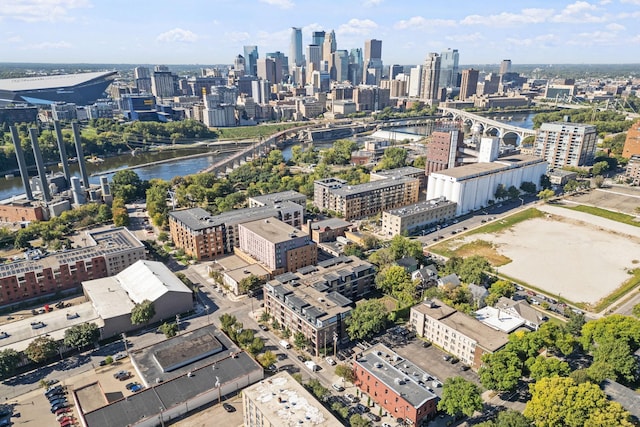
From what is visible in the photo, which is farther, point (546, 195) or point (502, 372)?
point (546, 195)

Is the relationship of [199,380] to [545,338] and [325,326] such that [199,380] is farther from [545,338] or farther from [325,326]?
[545,338]

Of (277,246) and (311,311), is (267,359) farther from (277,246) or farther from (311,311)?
(277,246)

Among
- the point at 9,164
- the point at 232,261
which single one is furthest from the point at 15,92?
the point at 232,261

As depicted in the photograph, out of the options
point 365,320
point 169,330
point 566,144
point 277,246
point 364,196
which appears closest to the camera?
point 365,320

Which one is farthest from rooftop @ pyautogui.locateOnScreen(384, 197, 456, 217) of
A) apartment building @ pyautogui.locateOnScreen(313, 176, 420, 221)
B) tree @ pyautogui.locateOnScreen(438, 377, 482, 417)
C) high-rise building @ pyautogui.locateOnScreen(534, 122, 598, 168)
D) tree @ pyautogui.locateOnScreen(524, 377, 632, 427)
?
high-rise building @ pyautogui.locateOnScreen(534, 122, 598, 168)

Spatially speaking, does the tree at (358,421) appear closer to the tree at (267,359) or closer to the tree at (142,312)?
the tree at (267,359)

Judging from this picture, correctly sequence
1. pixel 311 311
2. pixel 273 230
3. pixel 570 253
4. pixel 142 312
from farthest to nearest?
pixel 570 253 < pixel 273 230 < pixel 142 312 < pixel 311 311

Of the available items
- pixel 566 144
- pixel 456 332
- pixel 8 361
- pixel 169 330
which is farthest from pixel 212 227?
pixel 566 144

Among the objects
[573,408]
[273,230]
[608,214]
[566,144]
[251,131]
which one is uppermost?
[566,144]

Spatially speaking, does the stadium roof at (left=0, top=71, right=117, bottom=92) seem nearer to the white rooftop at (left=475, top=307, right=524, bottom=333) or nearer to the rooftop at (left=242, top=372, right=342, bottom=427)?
the rooftop at (left=242, top=372, right=342, bottom=427)
